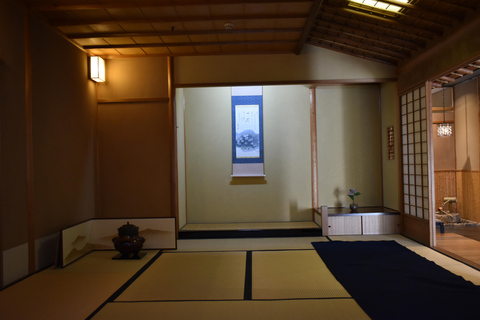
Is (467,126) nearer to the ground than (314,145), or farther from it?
farther from it

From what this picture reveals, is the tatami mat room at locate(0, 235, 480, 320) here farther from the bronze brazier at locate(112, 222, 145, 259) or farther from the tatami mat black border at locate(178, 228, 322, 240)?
the tatami mat black border at locate(178, 228, 322, 240)

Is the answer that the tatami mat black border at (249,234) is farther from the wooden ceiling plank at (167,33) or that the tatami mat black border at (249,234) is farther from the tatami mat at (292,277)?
the wooden ceiling plank at (167,33)

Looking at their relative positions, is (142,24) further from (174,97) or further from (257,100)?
(257,100)

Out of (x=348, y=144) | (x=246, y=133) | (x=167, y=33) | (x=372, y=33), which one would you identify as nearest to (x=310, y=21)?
(x=372, y=33)

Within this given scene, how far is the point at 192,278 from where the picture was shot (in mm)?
3145

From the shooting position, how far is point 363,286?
2834mm

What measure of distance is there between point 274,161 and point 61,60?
3.60m

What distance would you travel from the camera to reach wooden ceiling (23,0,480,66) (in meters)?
3.33

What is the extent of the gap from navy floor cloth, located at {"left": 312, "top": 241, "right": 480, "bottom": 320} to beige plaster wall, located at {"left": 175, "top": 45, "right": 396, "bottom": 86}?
2.57 meters

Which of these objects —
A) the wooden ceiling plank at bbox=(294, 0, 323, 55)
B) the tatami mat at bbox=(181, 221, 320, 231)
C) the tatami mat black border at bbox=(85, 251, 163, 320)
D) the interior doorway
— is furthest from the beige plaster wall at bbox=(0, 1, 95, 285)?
the interior doorway

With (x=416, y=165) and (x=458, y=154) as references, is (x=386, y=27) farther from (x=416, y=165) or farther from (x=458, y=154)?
(x=458, y=154)

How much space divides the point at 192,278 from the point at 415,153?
3.50m

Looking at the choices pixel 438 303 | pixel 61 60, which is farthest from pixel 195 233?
pixel 438 303

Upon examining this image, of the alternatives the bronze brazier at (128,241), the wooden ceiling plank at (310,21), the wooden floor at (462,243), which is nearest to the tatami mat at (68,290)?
the bronze brazier at (128,241)
